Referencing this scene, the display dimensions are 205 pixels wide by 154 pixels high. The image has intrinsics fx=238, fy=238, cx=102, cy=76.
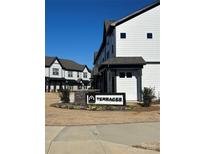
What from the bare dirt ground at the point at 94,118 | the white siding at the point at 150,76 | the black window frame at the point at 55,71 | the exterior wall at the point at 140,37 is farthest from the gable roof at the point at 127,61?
the black window frame at the point at 55,71

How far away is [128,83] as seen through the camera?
2053cm

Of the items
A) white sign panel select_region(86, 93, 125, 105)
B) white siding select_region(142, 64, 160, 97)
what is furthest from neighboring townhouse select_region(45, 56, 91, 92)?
white sign panel select_region(86, 93, 125, 105)

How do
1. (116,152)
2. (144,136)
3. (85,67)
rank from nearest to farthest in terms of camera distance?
(116,152) < (144,136) < (85,67)

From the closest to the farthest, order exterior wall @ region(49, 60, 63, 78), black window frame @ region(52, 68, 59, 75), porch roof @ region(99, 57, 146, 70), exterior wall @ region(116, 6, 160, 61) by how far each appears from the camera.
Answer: porch roof @ region(99, 57, 146, 70) < exterior wall @ region(116, 6, 160, 61) < exterior wall @ region(49, 60, 63, 78) < black window frame @ region(52, 68, 59, 75)

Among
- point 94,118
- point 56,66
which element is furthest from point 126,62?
point 56,66

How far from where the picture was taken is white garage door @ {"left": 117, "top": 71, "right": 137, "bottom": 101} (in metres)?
20.5

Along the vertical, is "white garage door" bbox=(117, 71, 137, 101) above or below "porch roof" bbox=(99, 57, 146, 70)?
below

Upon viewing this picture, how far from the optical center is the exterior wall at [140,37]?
20984 mm

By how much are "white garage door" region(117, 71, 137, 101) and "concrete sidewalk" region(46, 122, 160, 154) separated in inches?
445

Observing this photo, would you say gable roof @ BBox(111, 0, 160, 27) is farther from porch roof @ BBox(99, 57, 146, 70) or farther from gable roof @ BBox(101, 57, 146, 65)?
porch roof @ BBox(99, 57, 146, 70)
